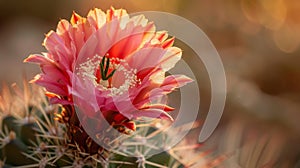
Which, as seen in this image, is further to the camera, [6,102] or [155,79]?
[6,102]

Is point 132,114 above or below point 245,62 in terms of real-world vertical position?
below

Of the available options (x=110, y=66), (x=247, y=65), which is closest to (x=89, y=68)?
(x=110, y=66)

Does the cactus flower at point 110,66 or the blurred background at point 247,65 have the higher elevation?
the blurred background at point 247,65

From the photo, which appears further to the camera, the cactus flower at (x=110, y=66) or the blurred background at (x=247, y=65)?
the blurred background at (x=247, y=65)

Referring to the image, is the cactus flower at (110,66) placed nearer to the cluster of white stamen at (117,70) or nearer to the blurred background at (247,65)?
the cluster of white stamen at (117,70)

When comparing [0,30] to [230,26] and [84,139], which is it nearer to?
[230,26]

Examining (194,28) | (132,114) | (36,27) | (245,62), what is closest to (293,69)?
(245,62)

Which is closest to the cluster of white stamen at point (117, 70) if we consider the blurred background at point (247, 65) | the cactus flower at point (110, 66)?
the cactus flower at point (110, 66)
